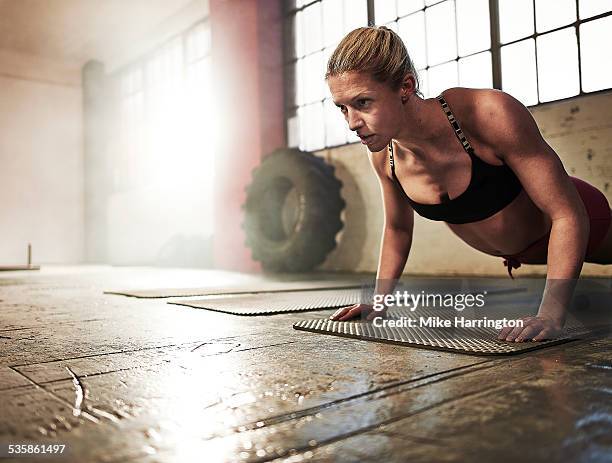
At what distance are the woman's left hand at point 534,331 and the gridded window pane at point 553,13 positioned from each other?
3298 mm

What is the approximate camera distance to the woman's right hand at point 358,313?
171 cm

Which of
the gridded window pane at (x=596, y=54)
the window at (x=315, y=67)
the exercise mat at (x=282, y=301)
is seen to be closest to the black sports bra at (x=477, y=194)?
the exercise mat at (x=282, y=301)

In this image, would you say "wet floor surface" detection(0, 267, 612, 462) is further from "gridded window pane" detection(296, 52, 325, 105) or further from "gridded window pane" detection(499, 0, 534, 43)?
"gridded window pane" detection(296, 52, 325, 105)

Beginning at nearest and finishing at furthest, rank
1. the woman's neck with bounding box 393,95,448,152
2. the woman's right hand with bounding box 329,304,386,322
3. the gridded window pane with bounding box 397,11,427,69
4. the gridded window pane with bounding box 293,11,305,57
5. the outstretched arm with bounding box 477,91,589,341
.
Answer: the outstretched arm with bounding box 477,91,589,341 < the woman's neck with bounding box 393,95,448,152 < the woman's right hand with bounding box 329,304,386,322 < the gridded window pane with bounding box 397,11,427,69 < the gridded window pane with bounding box 293,11,305,57

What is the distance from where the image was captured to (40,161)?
37.6ft

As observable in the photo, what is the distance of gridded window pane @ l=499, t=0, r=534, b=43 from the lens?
13.5 ft

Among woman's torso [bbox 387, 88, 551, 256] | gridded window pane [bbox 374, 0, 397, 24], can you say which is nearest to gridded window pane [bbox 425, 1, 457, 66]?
gridded window pane [bbox 374, 0, 397, 24]

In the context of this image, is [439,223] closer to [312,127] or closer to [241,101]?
[312,127]

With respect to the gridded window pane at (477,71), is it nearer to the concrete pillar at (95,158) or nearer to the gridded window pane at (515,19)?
the gridded window pane at (515,19)

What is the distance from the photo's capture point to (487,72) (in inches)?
173

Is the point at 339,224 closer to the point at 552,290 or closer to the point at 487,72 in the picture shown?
the point at 487,72

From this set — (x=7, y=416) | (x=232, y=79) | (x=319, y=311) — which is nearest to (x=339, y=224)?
(x=232, y=79)

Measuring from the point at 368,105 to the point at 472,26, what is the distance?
3.58m

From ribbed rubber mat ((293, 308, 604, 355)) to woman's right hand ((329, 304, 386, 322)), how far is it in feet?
0.08
